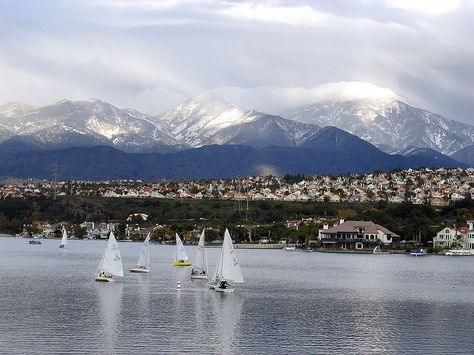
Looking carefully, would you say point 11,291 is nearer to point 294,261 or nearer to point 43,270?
point 43,270

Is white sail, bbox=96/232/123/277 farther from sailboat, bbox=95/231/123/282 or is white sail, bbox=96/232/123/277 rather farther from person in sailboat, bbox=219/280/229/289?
person in sailboat, bbox=219/280/229/289

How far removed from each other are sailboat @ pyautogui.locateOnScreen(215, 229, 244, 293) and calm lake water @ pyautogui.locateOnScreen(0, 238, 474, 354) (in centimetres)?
120

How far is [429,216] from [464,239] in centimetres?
1920

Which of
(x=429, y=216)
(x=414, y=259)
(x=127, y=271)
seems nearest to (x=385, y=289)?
(x=127, y=271)

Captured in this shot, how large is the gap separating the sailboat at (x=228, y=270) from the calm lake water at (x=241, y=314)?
1.20 meters

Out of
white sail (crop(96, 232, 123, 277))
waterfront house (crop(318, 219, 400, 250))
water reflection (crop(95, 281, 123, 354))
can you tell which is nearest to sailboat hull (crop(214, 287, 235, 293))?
water reflection (crop(95, 281, 123, 354))

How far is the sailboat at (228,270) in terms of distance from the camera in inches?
2682

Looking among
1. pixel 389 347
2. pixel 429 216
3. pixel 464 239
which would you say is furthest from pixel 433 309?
pixel 429 216

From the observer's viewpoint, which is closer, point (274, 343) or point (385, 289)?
point (274, 343)

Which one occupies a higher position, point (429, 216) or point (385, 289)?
point (429, 216)

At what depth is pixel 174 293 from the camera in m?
70.6

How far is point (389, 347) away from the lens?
46281 mm

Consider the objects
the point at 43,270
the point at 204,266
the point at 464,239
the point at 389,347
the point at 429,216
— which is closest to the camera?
→ the point at 389,347

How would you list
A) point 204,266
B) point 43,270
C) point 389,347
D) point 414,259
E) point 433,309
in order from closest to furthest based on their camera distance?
point 389,347, point 433,309, point 204,266, point 43,270, point 414,259
